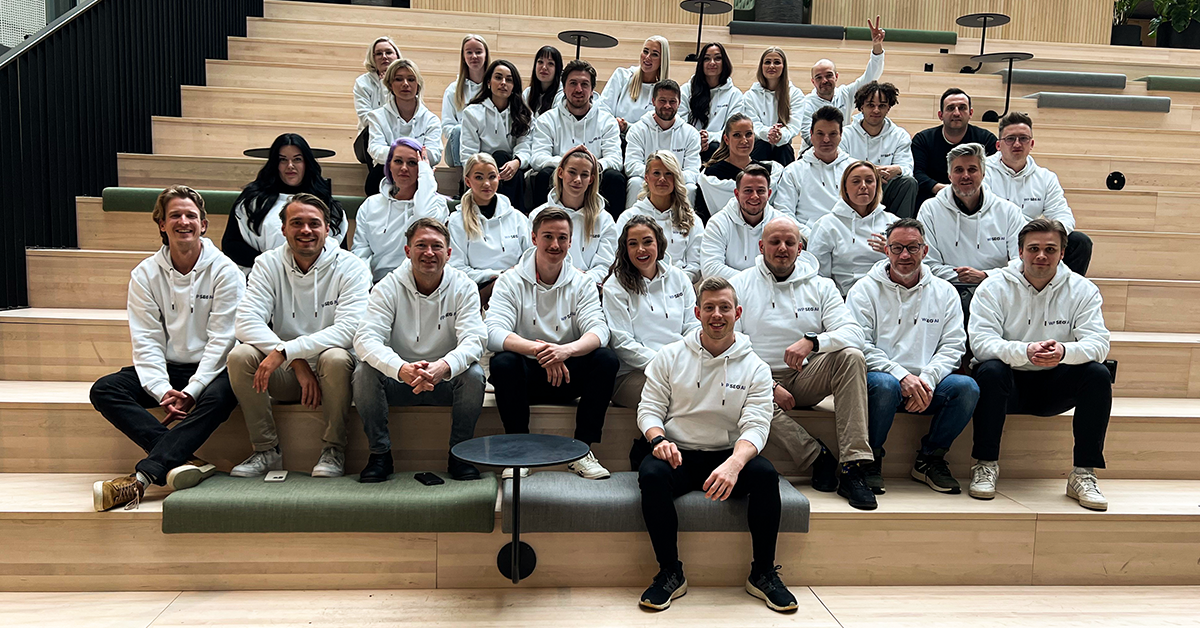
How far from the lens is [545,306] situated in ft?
9.01

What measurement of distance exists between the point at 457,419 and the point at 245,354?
70 centimetres

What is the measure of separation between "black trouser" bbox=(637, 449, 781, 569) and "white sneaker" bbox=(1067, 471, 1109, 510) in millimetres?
1070

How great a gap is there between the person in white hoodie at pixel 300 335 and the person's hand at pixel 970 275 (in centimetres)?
238

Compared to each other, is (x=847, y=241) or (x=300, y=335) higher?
(x=847, y=241)

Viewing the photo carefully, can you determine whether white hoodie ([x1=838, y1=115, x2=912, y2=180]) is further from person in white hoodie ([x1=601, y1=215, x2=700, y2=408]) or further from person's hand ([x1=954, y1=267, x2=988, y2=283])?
person in white hoodie ([x1=601, y1=215, x2=700, y2=408])

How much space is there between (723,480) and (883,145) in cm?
241

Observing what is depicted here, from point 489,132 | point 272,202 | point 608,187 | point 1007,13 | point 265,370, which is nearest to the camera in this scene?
point 265,370

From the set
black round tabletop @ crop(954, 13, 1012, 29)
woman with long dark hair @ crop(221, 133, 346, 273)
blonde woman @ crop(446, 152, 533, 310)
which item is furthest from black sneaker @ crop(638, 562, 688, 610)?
black round tabletop @ crop(954, 13, 1012, 29)

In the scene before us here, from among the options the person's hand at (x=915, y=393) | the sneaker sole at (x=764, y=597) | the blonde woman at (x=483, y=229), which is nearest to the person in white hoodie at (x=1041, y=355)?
the person's hand at (x=915, y=393)

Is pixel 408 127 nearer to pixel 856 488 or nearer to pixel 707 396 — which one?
pixel 707 396

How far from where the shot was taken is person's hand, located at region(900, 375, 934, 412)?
2.53 metres

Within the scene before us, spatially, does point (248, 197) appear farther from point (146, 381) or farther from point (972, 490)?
point (972, 490)

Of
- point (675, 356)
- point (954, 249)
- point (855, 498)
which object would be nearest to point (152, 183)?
point (675, 356)

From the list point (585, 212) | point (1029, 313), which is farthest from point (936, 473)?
point (585, 212)
